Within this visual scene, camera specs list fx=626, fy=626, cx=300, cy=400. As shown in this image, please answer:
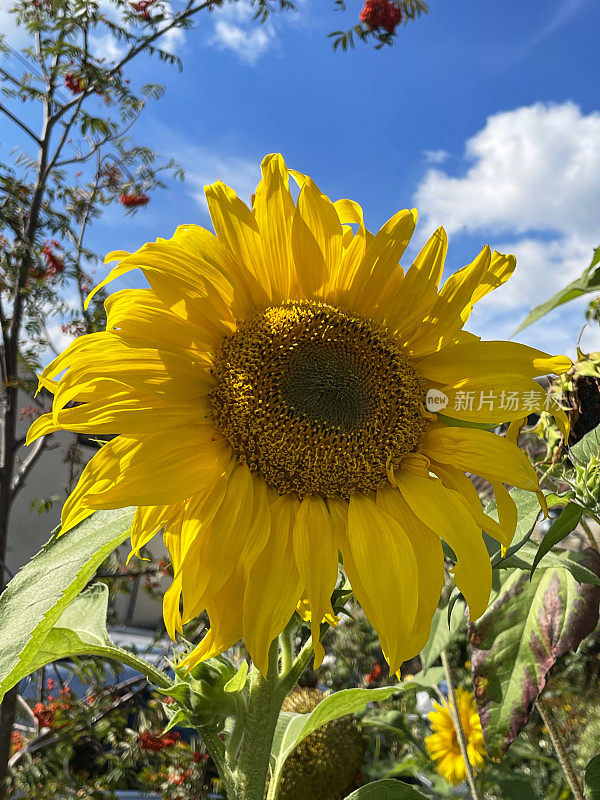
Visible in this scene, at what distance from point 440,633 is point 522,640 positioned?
0.14 meters

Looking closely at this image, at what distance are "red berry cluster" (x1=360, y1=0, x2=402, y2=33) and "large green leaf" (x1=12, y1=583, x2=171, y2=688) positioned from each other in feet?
10.1

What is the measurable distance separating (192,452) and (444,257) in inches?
10.4

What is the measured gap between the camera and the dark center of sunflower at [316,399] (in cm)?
50

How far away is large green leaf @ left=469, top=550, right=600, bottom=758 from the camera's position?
59 centimetres

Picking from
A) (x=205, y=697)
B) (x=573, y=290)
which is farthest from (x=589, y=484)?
(x=205, y=697)

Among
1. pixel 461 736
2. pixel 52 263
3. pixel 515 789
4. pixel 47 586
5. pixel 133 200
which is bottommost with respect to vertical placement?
pixel 515 789

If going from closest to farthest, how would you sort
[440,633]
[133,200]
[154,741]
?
[440,633], [154,741], [133,200]

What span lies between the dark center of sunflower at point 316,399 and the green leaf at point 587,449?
0.72 feet

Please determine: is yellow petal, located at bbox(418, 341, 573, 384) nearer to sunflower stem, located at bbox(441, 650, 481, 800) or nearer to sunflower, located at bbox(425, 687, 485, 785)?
sunflower stem, located at bbox(441, 650, 481, 800)

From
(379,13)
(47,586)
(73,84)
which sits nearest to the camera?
(47,586)

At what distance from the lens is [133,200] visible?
3541mm

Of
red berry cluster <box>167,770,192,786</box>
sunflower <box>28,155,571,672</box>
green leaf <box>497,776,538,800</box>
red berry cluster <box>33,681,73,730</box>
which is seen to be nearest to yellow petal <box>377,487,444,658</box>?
sunflower <box>28,155,571,672</box>

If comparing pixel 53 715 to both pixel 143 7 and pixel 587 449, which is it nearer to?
pixel 587 449

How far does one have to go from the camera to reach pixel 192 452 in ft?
1.54
